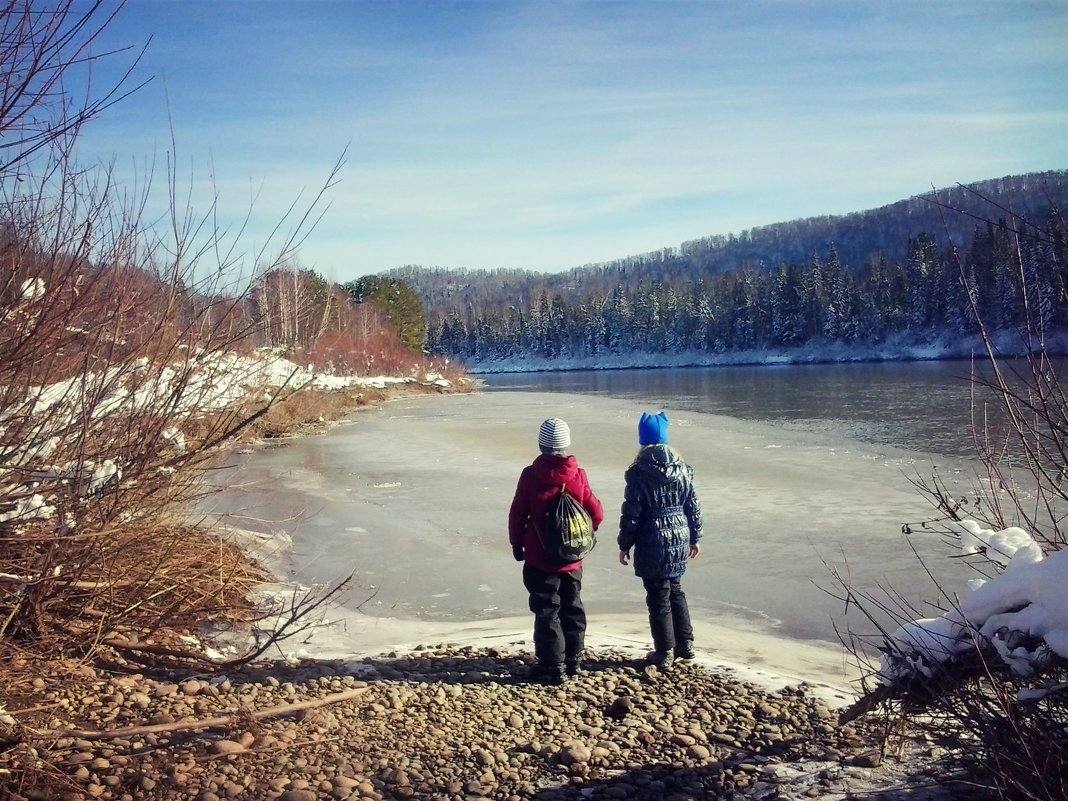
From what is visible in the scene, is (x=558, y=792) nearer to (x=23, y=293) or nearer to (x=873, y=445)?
(x=23, y=293)

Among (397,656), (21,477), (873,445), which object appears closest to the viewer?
(21,477)

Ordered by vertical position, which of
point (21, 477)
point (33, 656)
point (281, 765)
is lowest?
point (281, 765)

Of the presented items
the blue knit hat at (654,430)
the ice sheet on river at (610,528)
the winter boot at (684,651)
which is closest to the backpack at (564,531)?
the blue knit hat at (654,430)

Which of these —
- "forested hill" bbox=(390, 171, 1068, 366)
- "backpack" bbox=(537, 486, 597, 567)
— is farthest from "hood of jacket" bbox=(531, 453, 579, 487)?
"forested hill" bbox=(390, 171, 1068, 366)

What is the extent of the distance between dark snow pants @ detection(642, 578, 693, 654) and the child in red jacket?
533 mm

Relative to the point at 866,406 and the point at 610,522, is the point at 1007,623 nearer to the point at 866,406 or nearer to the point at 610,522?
the point at 610,522

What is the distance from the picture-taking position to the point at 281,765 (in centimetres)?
369

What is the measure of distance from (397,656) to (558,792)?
216 centimetres

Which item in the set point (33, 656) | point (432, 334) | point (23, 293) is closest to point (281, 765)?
point (33, 656)

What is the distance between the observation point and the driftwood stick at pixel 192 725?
3734mm

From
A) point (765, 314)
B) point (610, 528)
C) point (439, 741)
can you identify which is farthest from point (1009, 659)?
point (765, 314)

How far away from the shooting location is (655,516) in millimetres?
5512

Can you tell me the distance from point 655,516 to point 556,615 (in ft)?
3.20

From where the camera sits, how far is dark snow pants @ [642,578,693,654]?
214 inches
